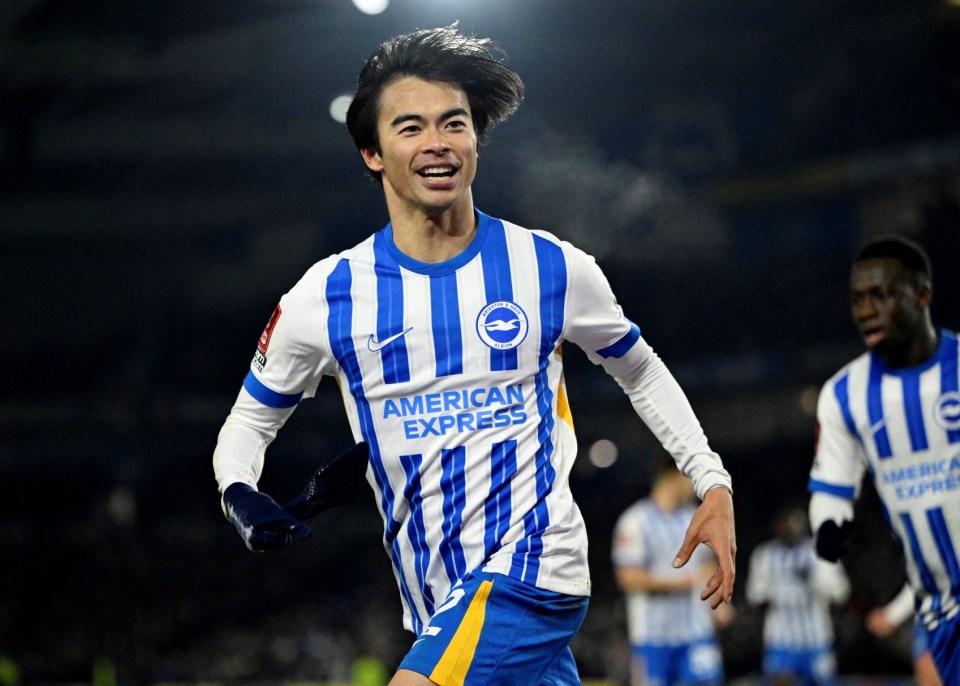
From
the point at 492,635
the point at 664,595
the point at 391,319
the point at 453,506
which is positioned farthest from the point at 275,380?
the point at 664,595

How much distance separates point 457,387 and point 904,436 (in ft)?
6.90

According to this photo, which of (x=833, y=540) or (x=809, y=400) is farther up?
(x=809, y=400)

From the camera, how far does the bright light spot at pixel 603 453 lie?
969 inches

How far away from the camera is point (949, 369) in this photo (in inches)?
168

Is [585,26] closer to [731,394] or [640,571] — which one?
[640,571]

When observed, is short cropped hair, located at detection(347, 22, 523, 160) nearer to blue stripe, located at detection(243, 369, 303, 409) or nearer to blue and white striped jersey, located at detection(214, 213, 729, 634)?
blue and white striped jersey, located at detection(214, 213, 729, 634)

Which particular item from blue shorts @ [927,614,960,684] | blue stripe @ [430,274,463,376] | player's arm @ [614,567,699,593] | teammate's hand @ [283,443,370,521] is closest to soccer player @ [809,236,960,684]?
blue shorts @ [927,614,960,684]

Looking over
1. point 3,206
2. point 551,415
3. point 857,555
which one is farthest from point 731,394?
point 551,415

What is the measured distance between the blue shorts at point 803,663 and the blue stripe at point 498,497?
28.7 ft

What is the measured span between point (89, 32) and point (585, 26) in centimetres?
574

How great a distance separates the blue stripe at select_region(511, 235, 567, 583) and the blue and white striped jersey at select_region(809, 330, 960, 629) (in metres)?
1.75

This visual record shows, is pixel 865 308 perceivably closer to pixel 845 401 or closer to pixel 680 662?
pixel 845 401

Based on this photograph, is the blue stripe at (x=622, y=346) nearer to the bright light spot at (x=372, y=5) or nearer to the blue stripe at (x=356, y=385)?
the blue stripe at (x=356, y=385)

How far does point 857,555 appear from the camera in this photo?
16359mm
